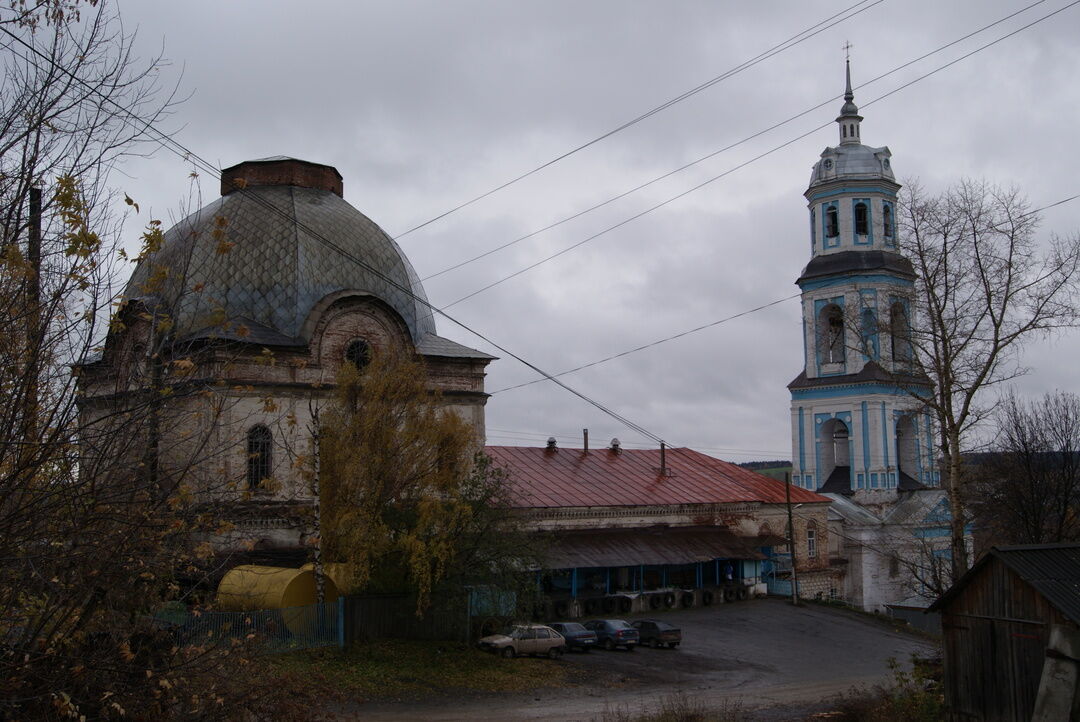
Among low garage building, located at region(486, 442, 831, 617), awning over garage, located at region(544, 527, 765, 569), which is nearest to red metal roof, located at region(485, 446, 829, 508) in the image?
low garage building, located at region(486, 442, 831, 617)

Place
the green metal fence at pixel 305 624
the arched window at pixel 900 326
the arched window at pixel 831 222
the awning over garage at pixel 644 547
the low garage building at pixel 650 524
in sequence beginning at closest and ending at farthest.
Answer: the arched window at pixel 900 326
the green metal fence at pixel 305 624
the awning over garage at pixel 644 547
the low garage building at pixel 650 524
the arched window at pixel 831 222

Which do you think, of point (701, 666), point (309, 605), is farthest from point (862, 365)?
point (309, 605)

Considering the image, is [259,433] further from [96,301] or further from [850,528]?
[850,528]

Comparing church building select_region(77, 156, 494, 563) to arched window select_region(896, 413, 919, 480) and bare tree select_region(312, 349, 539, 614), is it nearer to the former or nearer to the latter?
bare tree select_region(312, 349, 539, 614)

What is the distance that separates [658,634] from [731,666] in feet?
8.17

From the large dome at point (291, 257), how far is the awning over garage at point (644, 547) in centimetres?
828

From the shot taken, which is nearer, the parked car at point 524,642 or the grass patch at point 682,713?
the grass patch at point 682,713

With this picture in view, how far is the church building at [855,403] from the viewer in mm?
43625

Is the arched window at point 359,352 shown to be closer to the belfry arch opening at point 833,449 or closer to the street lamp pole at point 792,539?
the street lamp pole at point 792,539

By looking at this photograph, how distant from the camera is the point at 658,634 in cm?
2733

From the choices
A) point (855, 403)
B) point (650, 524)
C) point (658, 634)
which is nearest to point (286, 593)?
point (658, 634)

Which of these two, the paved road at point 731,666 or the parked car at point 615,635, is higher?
the parked car at point 615,635

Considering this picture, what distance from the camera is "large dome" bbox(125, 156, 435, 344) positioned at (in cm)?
2969

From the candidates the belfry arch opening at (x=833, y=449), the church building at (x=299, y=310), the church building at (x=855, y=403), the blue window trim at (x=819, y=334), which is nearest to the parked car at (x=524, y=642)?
the church building at (x=299, y=310)
